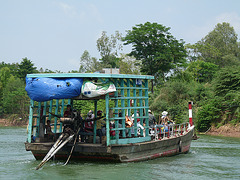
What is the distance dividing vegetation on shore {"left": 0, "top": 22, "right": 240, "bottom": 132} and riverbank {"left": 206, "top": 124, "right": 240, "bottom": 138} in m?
0.50

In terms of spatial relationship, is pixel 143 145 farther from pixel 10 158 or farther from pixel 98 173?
pixel 10 158

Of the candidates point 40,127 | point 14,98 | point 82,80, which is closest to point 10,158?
point 40,127

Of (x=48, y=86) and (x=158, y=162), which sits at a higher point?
(x=48, y=86)

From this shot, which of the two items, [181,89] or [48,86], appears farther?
[181,89]

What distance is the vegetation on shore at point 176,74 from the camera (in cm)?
2947

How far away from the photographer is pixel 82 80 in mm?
11328

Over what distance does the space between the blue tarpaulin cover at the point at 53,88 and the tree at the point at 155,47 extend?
26.9 metres

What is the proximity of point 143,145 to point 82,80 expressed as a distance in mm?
2800

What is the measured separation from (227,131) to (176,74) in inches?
575

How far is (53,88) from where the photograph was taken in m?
11.0

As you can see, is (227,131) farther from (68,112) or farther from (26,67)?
(26,67)

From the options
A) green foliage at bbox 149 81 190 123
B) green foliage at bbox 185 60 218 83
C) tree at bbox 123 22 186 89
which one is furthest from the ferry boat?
green foliage at bbox 185 60 218 83

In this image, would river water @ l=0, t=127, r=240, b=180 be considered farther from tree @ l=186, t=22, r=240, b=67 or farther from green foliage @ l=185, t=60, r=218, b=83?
tree @ l=186, t=22, r=240, b=67

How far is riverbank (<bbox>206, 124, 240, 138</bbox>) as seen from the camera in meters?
26.8
